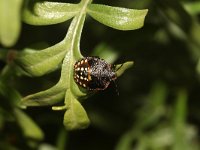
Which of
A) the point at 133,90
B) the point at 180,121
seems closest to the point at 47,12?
the point at 180,121

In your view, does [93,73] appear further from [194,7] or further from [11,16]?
[11,16]

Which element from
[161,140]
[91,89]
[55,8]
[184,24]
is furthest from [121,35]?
[161,140]

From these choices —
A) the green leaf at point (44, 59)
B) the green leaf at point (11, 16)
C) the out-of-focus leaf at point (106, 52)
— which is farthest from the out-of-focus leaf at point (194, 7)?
the green leaf at point (11, 16)

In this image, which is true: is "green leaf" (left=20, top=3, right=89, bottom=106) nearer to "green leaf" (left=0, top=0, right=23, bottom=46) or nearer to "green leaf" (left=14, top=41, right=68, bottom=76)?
"green leaf" (left=14, top=41, right=68, bottom=76)

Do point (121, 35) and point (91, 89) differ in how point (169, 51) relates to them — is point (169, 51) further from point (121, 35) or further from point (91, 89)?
point (91, 89)

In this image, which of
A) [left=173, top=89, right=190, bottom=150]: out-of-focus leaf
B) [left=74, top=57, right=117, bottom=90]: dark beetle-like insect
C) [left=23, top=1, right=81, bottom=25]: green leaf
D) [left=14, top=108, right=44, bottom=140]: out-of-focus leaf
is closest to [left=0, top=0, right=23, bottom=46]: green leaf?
[left=23, top=1, right=81, bottom=25]: green leaf
